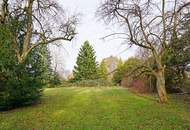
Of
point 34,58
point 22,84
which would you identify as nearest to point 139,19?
point 34,58

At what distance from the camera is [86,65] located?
3934 cm

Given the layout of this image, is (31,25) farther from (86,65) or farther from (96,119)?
(86,65)

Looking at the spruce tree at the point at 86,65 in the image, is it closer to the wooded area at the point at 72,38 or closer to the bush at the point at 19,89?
the wooded area at the point at 72,38

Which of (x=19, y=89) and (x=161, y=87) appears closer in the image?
(x=19, y=89)

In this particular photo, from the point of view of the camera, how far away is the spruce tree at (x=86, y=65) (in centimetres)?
3850

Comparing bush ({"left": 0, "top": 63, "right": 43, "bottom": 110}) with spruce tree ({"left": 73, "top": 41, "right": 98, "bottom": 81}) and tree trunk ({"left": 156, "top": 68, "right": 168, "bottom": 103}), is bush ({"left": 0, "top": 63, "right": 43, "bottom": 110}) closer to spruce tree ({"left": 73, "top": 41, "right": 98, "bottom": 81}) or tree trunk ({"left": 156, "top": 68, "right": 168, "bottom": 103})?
tree trunk ({"left": 156, "top": 68, "right": 168, "bottom": 103})

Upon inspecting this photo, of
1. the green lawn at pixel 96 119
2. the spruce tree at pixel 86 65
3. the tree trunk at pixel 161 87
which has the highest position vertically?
the spruce tree at pixel 86 65

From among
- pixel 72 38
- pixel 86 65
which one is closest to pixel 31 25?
pixel 72 38

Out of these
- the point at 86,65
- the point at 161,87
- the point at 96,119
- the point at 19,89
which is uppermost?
the point at 86,65

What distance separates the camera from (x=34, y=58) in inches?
504

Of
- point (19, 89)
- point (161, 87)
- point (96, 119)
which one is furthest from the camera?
point (161, 87)

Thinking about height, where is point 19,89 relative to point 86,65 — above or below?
below

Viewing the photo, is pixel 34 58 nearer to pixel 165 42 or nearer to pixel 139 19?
pixel 139 19

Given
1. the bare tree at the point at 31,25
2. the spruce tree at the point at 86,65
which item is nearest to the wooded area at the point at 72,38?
the bare tree at the point at 31,25
